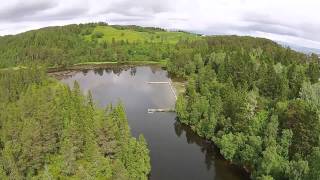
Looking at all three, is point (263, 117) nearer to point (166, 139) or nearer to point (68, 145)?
point (166, 139)

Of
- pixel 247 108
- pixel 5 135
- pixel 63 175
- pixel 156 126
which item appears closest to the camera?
pixel 63 175

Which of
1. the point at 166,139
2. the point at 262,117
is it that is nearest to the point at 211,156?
the point at 166,139

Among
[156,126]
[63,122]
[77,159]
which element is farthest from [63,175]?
[156,126]

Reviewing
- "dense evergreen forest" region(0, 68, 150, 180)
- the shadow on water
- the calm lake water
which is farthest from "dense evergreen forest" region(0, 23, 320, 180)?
the calm lake water

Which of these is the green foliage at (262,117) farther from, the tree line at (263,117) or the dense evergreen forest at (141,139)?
the dense evergreen forest at (141,139)

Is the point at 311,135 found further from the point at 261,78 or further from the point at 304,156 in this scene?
the point at 261,78

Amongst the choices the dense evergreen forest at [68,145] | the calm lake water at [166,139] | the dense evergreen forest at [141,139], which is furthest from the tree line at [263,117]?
the dense evergreen forest at [68,145]
